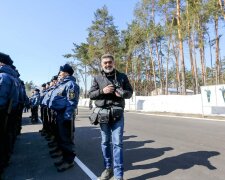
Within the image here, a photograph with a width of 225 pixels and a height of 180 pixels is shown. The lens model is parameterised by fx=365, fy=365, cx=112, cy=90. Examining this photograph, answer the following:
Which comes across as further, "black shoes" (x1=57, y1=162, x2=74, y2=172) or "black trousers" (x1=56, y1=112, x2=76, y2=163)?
"black trousers" (x1=56, y1=112, x2=76, y2=163)

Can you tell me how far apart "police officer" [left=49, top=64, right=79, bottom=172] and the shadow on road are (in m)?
1.31

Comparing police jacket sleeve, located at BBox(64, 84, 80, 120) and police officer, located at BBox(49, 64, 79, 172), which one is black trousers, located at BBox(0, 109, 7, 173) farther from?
police jacket sleeve, located at BBox(64, 84, 80, 120)

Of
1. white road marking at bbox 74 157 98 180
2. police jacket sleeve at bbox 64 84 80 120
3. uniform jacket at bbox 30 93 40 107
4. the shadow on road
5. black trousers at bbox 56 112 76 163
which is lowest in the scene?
white road marking at bbox 74 157 98 180

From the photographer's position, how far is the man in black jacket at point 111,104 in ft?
18.4

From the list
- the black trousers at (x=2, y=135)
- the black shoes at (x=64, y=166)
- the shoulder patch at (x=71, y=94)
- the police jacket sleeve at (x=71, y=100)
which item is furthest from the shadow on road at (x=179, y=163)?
the black trousers at (x=2, y=135)

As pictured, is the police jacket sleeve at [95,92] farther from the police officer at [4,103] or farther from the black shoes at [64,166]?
the black shoes at [64,166]

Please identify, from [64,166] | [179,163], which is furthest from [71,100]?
[179,163]

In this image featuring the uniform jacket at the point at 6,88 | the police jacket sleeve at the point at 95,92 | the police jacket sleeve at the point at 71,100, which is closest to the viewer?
the police jacket sleeve at the point at 95,92

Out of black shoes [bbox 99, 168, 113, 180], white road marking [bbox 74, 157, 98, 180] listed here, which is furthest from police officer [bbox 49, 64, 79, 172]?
black shoes [bbox 99, 168, 113, 180]

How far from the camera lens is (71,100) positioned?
7102 millimetres

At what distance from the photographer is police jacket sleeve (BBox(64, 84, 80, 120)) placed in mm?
7027

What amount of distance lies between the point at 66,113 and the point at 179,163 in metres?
2.34

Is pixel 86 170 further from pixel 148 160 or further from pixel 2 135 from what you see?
pixel 2 135

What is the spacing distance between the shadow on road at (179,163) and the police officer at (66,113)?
1308 mm
